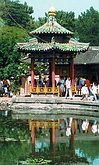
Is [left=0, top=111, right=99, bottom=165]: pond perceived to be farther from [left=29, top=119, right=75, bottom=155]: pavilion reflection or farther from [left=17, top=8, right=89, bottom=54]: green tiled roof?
[left=17, top=8, right=89, bottom=54]: green tiled roof

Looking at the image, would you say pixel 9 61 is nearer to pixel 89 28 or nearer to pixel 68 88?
pixel 68 88

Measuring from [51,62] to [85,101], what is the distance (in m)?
5.39

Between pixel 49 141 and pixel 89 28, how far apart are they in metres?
65.7

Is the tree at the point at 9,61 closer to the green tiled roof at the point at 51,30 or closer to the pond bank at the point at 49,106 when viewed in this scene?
the green tiled roof at the point at 51,30

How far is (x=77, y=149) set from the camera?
13992 mm

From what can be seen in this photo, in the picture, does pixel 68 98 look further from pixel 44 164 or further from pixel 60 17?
pixel 60 17

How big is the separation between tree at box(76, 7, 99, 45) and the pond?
57658mm

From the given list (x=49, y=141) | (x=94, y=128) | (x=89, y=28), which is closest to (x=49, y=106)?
(x=94, y=128)

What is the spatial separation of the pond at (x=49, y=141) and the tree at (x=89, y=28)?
57658mm

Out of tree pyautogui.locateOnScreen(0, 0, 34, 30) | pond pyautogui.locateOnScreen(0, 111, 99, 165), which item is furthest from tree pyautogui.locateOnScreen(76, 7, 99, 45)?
A: pond pyautogui.locateOnScreen(0, 111, 99, 165)

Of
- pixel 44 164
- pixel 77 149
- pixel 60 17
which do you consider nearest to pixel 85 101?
pixel 77 149

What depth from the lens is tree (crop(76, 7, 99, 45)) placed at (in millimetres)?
79688

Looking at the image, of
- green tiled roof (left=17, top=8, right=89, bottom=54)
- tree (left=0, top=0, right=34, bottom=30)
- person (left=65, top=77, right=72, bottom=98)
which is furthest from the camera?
tree (left=0, top=0, right=34, bottom=30)

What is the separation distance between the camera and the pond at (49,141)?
12398 millimetres
